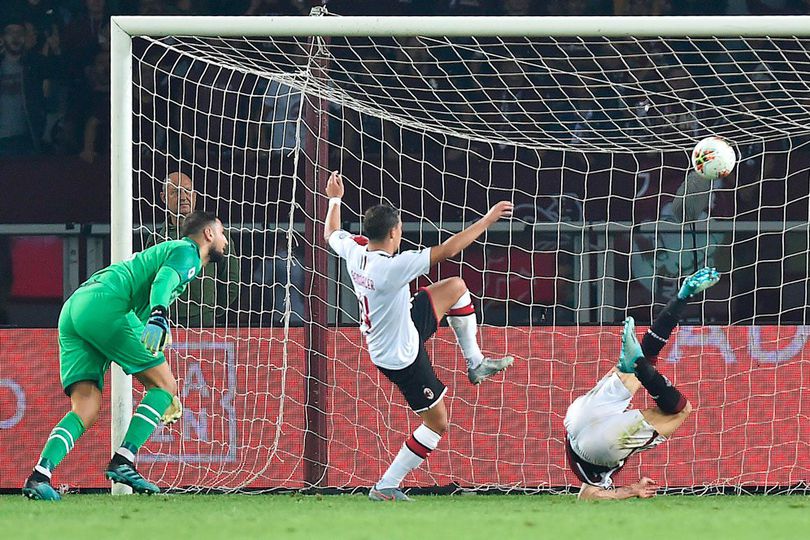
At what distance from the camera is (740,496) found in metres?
7.32

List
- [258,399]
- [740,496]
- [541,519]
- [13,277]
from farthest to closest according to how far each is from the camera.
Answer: [13,277] → [258,399] → [740,496] → [541,519]

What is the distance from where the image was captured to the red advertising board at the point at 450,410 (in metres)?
7.84

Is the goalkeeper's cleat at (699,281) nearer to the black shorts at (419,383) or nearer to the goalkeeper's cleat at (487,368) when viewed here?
the goalkeeper's cleat at (487,368)

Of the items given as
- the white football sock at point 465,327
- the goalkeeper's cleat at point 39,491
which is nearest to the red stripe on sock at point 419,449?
the white football sock at point 465,327

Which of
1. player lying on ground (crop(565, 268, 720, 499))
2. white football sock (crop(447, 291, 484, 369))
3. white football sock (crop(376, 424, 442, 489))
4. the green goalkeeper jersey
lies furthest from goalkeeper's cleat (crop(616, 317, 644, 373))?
the green goalkeeper jersey

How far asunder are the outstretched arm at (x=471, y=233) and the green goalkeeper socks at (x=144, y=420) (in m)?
1.55

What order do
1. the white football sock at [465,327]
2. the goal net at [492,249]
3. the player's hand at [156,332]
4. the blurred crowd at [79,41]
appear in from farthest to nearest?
1. the blurred crowd at [79,41]
2. the goal net at [492,249]
3. the white football sock at [465,327]
4. the player's hand at [156,332]

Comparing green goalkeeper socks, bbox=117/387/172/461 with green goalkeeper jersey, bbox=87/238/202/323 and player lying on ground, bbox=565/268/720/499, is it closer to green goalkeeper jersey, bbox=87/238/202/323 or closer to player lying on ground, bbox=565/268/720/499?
green goalkeeper jersey, bbox=87/238/202/323

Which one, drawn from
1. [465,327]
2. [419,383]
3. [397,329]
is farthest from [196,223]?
[465,327]

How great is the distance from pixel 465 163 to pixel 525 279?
3.74 ft

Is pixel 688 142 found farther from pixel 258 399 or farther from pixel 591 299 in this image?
pixel 258 399

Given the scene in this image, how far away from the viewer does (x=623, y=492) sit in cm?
686

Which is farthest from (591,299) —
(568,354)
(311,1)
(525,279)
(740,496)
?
(311,1)

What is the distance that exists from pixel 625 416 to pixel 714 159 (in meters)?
1.44
